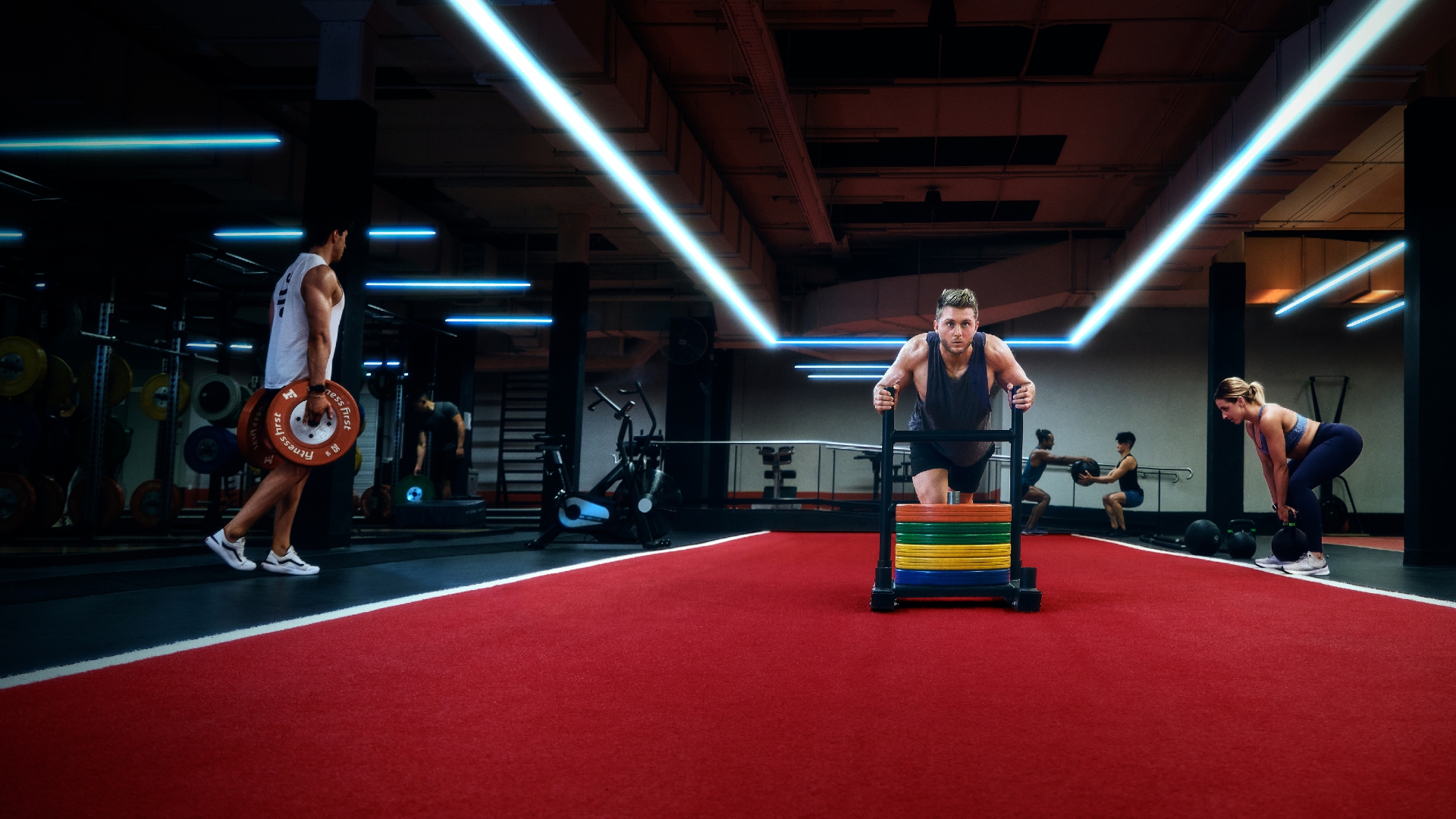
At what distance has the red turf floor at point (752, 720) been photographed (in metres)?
1.32

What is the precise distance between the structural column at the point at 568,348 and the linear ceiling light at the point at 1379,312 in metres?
11.6

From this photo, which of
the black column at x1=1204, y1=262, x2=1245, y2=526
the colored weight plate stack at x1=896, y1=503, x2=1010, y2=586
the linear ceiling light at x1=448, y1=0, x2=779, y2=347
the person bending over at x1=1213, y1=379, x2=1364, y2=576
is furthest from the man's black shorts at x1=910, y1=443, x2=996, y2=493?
the black column at x1=1204, y1=262, x2=1245, y2=526

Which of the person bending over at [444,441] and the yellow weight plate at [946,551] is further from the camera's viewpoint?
the person bending over at [444,441]

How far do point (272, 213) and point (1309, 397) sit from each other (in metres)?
16.1

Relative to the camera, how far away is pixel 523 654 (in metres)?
2.41

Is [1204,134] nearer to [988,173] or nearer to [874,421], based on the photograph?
[988,173]

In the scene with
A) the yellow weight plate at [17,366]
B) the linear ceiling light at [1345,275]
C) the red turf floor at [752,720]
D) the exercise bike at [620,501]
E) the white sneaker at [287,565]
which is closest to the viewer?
the red turf floor at [752,720]

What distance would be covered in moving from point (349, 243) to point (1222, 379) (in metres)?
10.2

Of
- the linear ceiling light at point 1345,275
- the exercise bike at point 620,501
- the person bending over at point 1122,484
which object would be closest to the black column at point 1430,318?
the linear ceiling light at point 1345,275

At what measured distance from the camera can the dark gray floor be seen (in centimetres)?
253

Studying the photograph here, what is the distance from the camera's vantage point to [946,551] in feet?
12.0

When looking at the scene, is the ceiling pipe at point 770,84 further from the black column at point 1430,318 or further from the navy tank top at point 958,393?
the black column at point 1430,318

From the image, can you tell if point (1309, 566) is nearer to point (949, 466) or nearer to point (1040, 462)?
point (949, 466)

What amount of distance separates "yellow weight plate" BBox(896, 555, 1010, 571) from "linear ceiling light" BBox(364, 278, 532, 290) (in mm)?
9679
